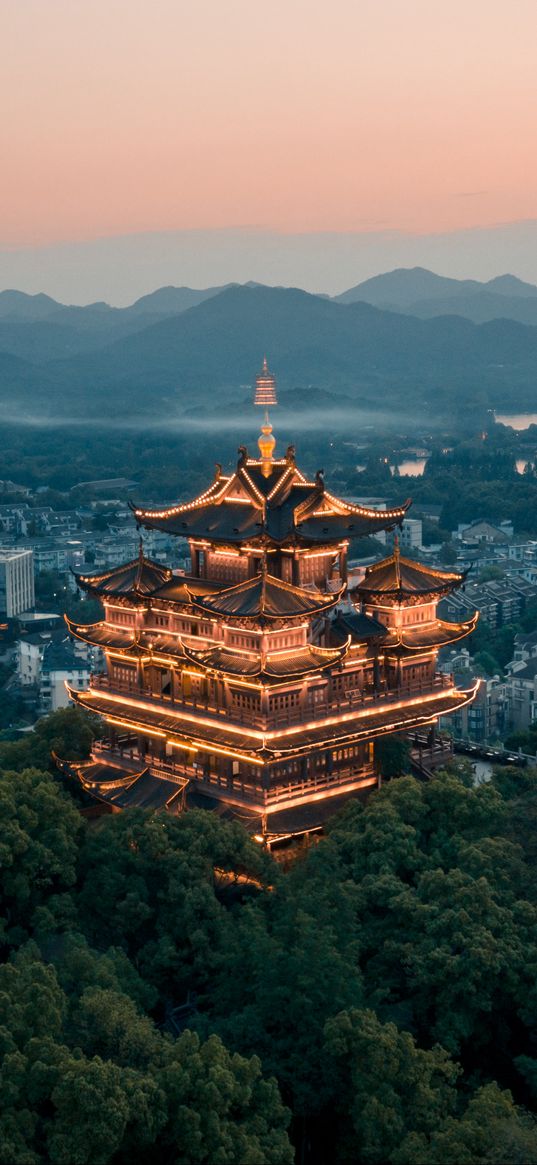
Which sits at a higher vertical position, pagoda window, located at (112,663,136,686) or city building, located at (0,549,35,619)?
pagoda window, located at (112,663,136,686)

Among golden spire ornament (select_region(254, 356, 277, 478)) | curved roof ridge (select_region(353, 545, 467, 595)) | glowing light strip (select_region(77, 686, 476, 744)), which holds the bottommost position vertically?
glowing light strip (select_region(77, 686, 476, 744))

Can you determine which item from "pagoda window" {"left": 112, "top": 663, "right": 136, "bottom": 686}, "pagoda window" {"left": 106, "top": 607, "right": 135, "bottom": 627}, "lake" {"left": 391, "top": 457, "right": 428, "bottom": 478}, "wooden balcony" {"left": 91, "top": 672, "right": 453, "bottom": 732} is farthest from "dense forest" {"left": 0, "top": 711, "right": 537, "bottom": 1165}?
"lake" {"left": 391, "top": 457, "right": 428, "bottom": 478}

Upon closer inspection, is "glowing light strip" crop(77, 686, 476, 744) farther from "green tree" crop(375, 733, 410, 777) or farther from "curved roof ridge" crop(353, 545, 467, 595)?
"curved roof ridge" crop(353, 545, 467, 595)

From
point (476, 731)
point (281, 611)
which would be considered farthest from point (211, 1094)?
point (476, 731)

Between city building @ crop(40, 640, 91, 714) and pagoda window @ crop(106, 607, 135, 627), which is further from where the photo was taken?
city building @ crop(40, 640, 91, 714)

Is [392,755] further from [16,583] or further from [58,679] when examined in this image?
[16,583]

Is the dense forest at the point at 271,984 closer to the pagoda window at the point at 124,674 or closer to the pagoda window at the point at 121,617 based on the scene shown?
the pagoda window at the point at 124,674
